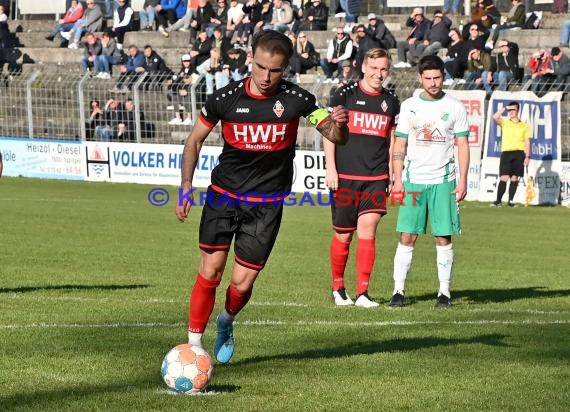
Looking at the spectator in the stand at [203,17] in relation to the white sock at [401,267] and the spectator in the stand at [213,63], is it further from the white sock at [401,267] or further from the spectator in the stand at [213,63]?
the white sock at [401,267]

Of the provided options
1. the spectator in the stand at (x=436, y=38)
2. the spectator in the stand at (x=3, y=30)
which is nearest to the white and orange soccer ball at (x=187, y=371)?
the spectator in the stand at (x=436, y=38)

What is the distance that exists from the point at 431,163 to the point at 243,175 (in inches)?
143

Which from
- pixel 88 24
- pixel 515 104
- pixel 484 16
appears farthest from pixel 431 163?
pixel 88 24

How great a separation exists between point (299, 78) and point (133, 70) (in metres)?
5.09

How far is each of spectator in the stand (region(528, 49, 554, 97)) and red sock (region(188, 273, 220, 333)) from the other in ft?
61.5

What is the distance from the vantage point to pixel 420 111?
10688mm

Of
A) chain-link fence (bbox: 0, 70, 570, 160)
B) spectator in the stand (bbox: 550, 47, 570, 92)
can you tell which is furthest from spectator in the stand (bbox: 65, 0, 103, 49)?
spectator in the stand (bbox: 550, 47, 570, 92)

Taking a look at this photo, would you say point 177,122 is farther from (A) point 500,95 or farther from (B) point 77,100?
(A) point 500,95

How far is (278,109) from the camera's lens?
24.0 ft

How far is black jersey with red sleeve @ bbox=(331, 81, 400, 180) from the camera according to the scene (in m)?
11.0

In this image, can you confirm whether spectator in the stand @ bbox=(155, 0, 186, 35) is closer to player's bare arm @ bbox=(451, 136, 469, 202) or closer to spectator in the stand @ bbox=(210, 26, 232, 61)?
spectator in the stand @ bbox=(210, 26, 232, 61)

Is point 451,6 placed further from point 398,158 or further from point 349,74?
point 398,158

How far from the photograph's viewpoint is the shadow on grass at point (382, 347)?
25.6 ft

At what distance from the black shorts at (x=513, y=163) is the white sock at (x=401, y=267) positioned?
13.8 meters
